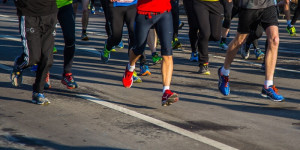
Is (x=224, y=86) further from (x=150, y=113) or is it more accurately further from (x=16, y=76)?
(x=16, y=76)

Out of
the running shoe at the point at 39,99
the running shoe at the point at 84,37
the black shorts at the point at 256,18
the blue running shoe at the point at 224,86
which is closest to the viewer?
the running shoe at the point at 39,99

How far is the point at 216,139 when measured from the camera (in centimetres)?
597

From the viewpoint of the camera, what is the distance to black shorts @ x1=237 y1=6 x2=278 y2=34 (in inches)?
312

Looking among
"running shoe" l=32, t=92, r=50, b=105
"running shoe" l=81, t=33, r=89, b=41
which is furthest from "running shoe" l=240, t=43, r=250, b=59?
"running shoe" l=32, t=92, r=50, b=105

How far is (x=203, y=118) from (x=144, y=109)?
0.82m

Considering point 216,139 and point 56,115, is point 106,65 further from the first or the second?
point 216,139

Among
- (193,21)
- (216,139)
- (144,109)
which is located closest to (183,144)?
(216,139)

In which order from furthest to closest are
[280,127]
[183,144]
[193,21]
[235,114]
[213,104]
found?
[193,21]
[213,104]
[235,114]
[280,127]
[183,144]

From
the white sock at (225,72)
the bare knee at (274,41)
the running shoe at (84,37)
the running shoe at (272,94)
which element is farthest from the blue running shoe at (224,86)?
the running shoe at (84,37)

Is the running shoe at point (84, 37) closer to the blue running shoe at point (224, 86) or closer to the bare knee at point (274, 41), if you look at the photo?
the blue running shoe at point (224, 86)

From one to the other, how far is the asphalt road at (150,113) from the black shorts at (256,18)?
98 centimetres

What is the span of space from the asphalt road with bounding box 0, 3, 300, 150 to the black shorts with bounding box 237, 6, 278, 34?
980 mm

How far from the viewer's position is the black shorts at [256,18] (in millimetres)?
7926

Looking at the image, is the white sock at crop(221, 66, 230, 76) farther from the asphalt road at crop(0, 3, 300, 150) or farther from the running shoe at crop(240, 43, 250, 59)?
the running shoe at crop(240, 43, 250, 59)
